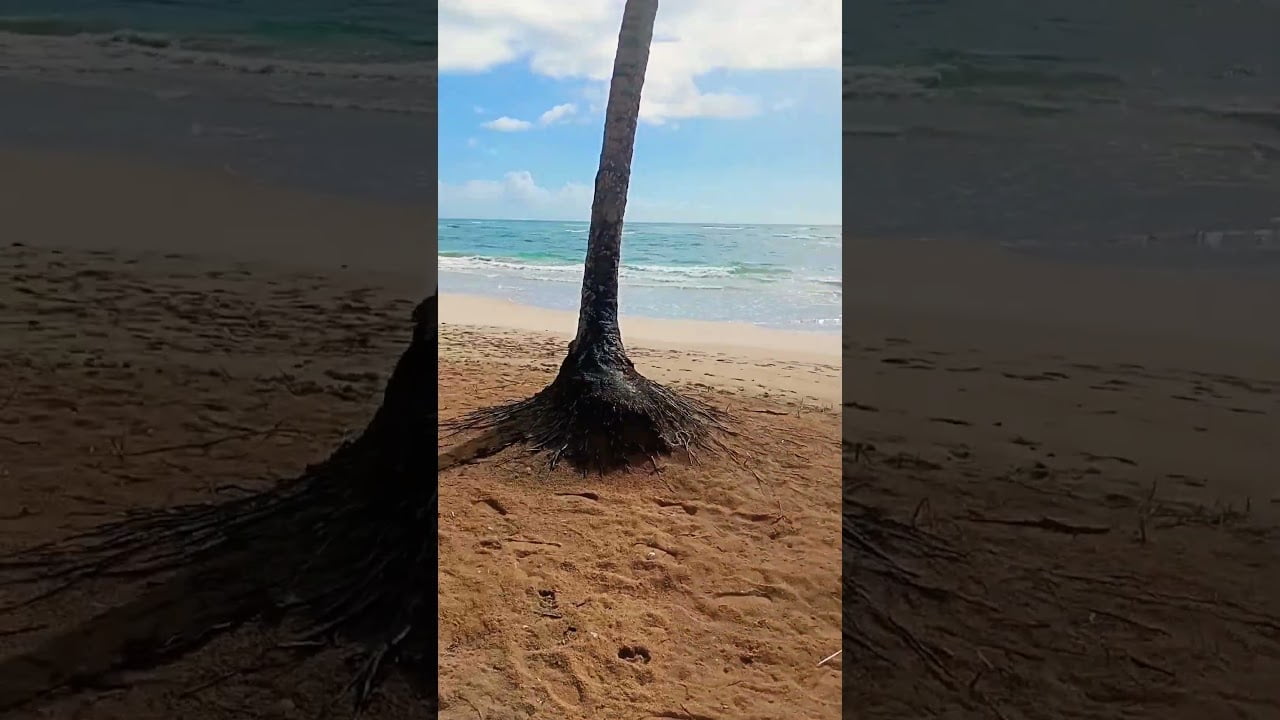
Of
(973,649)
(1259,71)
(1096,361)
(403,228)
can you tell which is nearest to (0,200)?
(403,228)

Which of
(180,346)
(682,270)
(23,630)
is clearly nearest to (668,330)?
(682,270)

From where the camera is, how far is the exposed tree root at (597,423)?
2.21m

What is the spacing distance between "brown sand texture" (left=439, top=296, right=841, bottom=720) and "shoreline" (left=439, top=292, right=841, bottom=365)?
92 centimetres

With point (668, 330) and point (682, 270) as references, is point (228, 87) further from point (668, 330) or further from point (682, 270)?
point (682, 270)

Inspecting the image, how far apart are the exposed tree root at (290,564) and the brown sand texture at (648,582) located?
0.14m

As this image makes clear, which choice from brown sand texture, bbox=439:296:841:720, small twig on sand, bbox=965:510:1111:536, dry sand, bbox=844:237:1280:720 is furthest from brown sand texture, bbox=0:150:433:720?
small twig on sand, bbox=965:510:1111:536

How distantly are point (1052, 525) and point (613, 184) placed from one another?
1.61 metres

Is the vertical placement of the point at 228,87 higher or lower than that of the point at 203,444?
higher

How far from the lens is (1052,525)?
1.92 meters

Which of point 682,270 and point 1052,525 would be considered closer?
point 1052,525

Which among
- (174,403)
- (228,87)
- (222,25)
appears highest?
(222,25)

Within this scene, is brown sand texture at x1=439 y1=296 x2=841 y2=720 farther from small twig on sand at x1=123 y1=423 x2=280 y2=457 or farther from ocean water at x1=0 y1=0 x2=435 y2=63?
ocean water at x1=0 y1=0 x2=435 y2=63

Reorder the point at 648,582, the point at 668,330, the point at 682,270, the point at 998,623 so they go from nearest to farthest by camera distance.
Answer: the point at 998,623, the point at 648,582, the point at 668,330, the point at 682,270

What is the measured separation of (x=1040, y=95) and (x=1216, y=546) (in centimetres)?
168
